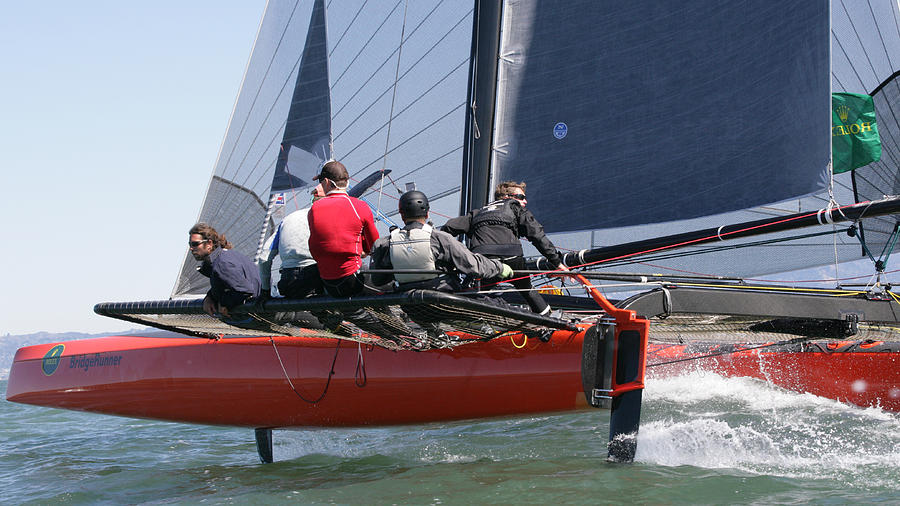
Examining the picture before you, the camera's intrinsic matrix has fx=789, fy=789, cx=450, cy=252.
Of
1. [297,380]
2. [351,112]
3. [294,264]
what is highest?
[351,112]

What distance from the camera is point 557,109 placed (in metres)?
6.68

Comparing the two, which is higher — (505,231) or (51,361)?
(505,231)

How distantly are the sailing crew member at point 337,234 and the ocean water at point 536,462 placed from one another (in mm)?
1132

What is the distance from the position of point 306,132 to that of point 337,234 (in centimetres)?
417

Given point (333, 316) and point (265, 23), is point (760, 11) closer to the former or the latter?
point (333, 316)

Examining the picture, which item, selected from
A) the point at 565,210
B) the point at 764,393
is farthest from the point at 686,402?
the point at 565,210

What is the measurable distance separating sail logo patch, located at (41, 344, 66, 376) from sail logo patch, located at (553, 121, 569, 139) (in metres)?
5.14

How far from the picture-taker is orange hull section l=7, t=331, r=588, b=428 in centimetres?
520

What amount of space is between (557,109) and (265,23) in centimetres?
439

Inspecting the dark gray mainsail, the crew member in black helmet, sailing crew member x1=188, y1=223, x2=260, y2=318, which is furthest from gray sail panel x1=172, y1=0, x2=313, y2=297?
the crew member in black helmet

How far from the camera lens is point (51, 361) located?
7609mm

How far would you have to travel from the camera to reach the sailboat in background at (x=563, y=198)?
15.8 ft

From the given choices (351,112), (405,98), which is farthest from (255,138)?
(405,98)

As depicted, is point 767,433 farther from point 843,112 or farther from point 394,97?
point 394,97
